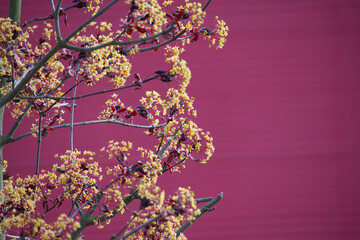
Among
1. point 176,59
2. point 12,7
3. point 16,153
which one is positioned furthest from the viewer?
point 16,153

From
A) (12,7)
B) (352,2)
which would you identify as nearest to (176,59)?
(12,7)

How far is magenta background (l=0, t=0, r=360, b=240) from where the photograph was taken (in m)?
2.48

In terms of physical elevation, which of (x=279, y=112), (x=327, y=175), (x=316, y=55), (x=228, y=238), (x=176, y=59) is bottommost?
(x=176, y=59)

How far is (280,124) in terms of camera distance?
8.20 ft

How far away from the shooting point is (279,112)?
2.51 metres

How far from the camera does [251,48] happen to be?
250 cm

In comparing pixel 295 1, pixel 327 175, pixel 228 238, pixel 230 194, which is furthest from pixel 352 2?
pixel 228 238

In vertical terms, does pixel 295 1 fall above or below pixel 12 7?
above

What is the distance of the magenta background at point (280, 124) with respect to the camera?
97.7 inches

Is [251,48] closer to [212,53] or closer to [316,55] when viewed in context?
[212,53]

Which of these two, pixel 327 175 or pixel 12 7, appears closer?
pixel 12 7

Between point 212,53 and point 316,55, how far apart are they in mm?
673

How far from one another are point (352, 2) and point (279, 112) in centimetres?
85

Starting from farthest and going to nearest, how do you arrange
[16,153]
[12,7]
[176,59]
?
[16,153] → [12,7] → [176,59]
